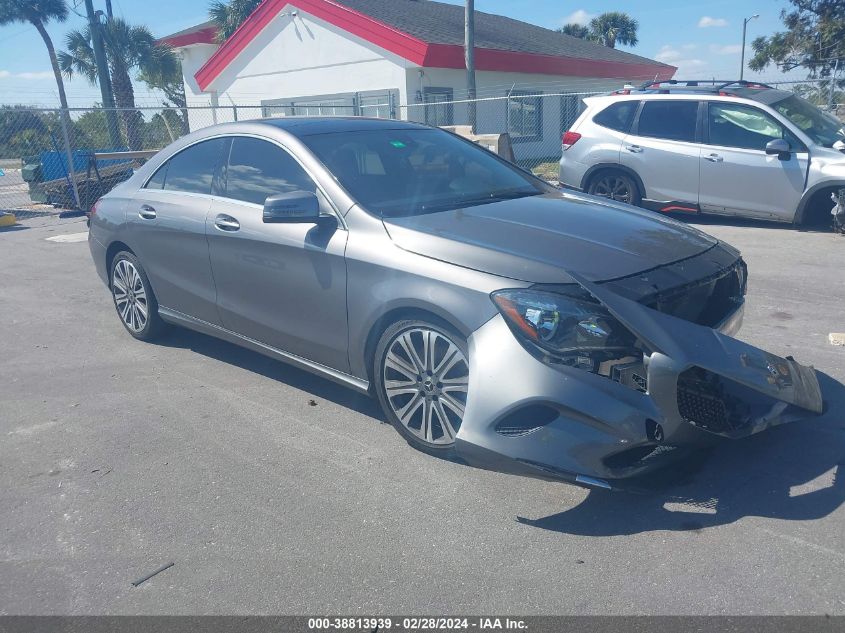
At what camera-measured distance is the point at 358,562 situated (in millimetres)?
3092

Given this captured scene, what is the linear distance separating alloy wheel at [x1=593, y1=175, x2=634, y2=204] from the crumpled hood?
5.97 metres

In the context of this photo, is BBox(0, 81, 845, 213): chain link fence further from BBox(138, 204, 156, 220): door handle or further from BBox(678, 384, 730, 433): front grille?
BBox(678, 384, 730, 433): front grille

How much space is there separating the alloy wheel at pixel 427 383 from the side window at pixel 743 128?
7084mm

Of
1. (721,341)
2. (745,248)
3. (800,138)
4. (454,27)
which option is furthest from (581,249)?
(454,27)

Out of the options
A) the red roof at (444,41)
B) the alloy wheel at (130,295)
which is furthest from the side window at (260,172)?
the red roof at (444,41)

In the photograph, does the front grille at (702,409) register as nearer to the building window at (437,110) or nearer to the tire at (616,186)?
the tire at (616,186)

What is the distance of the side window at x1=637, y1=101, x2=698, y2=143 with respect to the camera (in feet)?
32.2

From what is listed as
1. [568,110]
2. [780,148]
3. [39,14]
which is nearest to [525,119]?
[568,110]

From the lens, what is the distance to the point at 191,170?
5336 mm

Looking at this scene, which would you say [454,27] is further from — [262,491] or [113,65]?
[262,491]

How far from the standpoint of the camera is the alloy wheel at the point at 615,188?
10.3 m

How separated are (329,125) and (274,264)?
40.6 inches

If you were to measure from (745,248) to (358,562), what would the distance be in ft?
22.7

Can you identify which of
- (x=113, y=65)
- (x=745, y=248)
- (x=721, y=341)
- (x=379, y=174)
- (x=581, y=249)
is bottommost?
(x=745, y=248)
